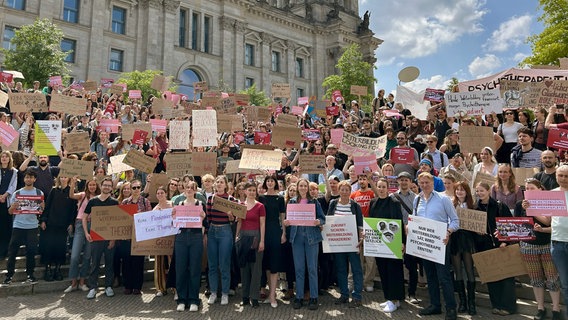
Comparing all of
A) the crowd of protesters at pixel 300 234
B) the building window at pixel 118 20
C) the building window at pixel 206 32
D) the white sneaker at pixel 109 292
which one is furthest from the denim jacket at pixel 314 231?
the building window at pixel 206 32

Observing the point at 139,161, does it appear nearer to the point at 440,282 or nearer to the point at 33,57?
the point at 440,282

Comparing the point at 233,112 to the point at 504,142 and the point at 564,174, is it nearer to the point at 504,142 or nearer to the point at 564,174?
the point at 504,142

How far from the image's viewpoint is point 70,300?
7766 mm

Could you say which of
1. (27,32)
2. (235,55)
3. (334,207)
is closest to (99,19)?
(27,32)

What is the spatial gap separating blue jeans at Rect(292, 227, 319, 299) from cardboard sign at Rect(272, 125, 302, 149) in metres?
4.20

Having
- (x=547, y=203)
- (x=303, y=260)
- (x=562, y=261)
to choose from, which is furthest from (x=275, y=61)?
(x=562, y=261)

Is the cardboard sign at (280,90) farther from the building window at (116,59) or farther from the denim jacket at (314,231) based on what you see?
the building window at (116,59)

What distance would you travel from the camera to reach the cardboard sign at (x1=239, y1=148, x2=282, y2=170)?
9.52 m

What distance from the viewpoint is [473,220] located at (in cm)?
640

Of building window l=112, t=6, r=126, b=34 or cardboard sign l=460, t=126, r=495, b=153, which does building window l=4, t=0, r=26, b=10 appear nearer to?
building window l=112, t=6, r=126, b=34

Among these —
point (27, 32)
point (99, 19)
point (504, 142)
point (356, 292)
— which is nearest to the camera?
point (356, 292)

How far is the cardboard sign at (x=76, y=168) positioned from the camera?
28.0 ft

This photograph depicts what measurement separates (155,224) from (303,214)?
2795 millimetres

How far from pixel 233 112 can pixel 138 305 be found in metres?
8.89
